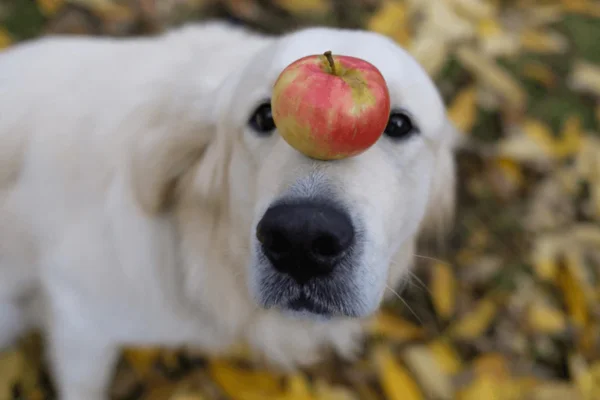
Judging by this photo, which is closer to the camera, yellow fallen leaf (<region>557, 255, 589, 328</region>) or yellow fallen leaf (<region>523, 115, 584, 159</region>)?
yellow fallen leaf (<region>557, 255, 589, 328</region>)

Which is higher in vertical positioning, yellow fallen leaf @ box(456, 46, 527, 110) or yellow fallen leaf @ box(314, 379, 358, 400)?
yellow fallen leaf @ box(456, 46, 527, 110)

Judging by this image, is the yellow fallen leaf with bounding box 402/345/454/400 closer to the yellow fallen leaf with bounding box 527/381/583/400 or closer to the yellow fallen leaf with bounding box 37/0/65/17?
the yellow fallen leaf with bounding box 527/381/583/400

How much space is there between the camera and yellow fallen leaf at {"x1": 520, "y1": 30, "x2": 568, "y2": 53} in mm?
2604

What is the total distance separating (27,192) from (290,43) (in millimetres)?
803

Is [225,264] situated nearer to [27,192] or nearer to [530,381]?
[27,192]

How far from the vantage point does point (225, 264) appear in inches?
51.8

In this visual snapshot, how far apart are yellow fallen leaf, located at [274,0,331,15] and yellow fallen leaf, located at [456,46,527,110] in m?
0.67

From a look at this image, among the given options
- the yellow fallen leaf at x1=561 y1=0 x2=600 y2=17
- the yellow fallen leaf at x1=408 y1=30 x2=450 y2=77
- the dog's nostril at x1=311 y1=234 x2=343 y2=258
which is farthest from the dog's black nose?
the yellow fallen leaf at x1=561 y1=0 x2=600 y2=17

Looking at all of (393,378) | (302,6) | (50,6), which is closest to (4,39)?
(50,6)

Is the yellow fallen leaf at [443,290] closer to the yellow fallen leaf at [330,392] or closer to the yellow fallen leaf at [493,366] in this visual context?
the yellow fallen leaf at [493,366]

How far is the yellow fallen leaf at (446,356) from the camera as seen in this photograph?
1939 millimetres

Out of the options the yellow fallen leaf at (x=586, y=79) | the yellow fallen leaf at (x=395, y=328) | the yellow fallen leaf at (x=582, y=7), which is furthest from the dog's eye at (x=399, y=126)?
the yellow fallen leaf at (x=582, y=7)

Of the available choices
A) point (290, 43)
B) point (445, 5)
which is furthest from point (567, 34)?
point (290, 43)

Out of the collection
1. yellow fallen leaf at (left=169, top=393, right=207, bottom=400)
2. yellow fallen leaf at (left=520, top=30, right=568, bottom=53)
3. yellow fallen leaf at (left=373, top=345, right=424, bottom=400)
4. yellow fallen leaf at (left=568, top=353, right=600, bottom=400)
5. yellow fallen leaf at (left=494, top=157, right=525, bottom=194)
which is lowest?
yellow fallen leaf at (left=169, top=393, right=207, bottom=400)
